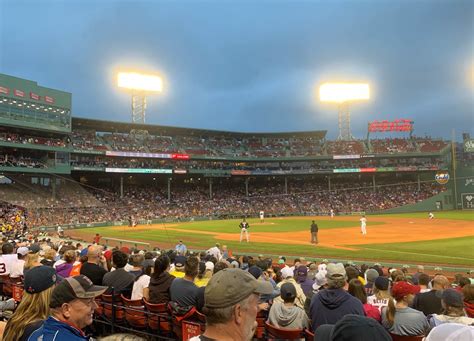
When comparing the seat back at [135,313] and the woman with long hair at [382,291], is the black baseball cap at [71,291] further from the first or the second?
the woman with long hair at [382,291]

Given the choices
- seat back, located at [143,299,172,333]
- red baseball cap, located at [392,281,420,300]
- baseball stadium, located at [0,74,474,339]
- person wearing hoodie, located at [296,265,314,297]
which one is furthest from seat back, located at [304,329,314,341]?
baseball stadium, located at [0,74,474,339]

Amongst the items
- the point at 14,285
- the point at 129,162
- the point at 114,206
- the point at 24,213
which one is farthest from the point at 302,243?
the point at 129,162

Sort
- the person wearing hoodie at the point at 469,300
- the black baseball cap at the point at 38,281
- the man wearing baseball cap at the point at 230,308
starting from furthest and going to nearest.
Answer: the person wearing hoodie at the point at 469,300, the black baseball cap at the point at 38,281, the man wearing baseball cap at the point at 230,308

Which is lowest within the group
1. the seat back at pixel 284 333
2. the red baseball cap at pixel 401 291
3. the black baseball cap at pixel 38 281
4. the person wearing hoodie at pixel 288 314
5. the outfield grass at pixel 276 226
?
the outfield grass at pixel 276 226

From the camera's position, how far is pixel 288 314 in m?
5.91

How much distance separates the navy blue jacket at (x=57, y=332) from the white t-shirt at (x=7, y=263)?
818cm

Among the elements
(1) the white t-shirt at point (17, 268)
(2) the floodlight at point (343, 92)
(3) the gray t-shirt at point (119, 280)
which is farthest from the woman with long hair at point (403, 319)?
(2) the floodlight at point (343, 92)

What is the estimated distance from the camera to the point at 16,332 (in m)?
3.83

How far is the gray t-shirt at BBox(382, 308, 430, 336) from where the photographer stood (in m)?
5.36

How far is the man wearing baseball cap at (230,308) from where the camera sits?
2.43m

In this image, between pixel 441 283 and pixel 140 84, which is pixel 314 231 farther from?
pixel 140 84

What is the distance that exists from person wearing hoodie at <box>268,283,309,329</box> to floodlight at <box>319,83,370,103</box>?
81.7 meters

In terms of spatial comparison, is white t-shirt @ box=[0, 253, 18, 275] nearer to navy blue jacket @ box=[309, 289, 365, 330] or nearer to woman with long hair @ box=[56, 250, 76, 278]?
woman with long hair @ box=[56, 250, 76, 278]

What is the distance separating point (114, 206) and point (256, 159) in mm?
30315
